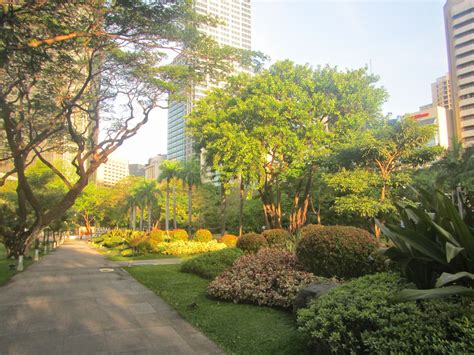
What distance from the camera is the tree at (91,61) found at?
830 cm

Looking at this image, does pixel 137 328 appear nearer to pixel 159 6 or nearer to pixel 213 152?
pixel 159 6

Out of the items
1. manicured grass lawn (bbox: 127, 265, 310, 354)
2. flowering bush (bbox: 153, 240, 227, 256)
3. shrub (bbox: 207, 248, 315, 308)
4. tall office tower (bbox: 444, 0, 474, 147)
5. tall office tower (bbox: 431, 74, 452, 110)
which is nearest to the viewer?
manicured grass lawn (bbox: 127, 265, 310, 354)

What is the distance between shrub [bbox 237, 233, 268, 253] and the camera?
13.9 m

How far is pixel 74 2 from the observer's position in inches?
313

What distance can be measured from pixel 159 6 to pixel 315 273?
710cm

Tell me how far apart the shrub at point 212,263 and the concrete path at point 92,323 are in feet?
7.42

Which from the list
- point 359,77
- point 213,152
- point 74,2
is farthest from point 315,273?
point 359,77

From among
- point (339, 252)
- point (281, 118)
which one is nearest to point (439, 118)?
point (281, 118)

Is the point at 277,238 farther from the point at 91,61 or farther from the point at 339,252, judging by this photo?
the point at 91,61

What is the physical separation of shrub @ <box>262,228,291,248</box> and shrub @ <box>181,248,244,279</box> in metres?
1.36

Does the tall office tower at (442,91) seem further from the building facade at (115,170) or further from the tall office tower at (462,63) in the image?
the building facade at (115,170)

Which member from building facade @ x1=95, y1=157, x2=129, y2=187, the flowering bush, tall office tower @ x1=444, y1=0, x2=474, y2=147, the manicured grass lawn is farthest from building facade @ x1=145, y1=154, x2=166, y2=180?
the manicured grass lawn

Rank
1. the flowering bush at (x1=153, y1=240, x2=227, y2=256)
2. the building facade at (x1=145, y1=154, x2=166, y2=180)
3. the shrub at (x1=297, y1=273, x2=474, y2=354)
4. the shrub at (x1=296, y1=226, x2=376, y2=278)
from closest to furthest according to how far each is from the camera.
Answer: the shrub at (x1=297, y1=273, x2=474, y2=354)
the shrub at (x1=296, y1=226, x2=376, y2=278)
the flowering bush at (x1=153, y1=240, x2=227, y2=256)
the building facade at (x1=145, y1=154, x2=166, y2=180)

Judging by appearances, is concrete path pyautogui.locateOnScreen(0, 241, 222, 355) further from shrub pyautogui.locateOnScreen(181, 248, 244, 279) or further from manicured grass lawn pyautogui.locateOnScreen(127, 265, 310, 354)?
shrub pyautogui.locateOnScreen(181, 248, 244, 279)
